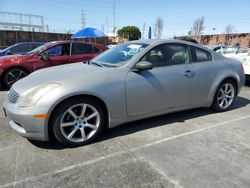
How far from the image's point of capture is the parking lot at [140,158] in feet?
8.14

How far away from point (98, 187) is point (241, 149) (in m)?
2.06

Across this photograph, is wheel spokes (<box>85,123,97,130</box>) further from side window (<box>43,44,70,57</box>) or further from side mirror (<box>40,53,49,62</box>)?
side window (<box>43,44,70,57</box>)

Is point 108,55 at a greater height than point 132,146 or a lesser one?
greater

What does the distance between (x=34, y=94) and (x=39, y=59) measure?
4294 millimetres

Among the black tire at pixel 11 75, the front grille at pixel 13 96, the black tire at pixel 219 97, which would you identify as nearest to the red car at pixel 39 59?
the black tire at pixel 11 75

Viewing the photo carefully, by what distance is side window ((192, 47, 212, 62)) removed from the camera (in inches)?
168

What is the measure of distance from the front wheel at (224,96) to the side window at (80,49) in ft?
15.0

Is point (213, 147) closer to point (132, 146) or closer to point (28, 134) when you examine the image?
point (132, 146)

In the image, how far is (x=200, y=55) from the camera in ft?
14.2

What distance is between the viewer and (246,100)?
578cm

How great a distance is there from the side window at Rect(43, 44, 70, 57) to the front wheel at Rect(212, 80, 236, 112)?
15.7ft

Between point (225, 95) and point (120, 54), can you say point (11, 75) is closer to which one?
point (120, 54)

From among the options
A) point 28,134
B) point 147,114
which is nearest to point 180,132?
point 147,114

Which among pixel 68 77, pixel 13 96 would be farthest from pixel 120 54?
pixel 13 96
